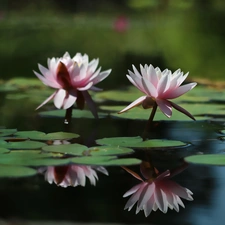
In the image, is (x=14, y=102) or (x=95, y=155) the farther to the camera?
(x=14, y=102)

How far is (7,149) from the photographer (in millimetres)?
1723

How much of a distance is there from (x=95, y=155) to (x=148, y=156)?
0.50ft

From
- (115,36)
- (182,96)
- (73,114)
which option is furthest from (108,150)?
(115,36)

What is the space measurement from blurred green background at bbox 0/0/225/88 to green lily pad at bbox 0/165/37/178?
2.09 metres

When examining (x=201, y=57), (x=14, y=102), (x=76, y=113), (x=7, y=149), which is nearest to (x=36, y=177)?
(x=7, y=149)

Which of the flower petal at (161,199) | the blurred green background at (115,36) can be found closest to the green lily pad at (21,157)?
the flower petal at (161,199)

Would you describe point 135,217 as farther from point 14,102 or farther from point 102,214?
point 14,102

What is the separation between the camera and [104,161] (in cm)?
159

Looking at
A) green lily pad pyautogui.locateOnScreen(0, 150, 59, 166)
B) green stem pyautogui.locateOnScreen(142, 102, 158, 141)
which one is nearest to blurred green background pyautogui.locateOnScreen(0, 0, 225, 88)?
green stem pyautogui.locateOnScreen(142, 102, 158, 141)

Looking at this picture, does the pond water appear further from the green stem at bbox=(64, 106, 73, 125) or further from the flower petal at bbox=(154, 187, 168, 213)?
the green stem at bbox=(64, 106, 73, 125)

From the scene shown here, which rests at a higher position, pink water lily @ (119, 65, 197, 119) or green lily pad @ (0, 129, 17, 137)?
pink water lily @ (119, 65, 197, 119)

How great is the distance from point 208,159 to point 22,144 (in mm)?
521

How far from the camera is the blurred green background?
501 centimetres

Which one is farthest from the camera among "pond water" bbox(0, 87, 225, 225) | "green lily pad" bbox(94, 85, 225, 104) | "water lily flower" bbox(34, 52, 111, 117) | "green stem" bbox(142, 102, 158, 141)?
"green lily pad" bbox(94, 85, 225, 104)
